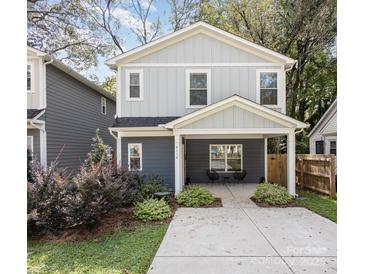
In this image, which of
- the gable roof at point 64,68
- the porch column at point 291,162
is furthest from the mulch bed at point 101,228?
the gable roof at point 64,68

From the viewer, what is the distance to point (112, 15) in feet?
71.9

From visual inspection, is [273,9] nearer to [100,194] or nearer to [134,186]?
[134,186]

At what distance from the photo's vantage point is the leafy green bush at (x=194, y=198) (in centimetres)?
898

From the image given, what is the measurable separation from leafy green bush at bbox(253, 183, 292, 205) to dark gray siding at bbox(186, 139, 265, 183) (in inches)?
147

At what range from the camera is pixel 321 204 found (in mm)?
8953

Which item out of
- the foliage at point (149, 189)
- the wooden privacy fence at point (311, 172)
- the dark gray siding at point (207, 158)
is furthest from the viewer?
the dark gray siding at point (207, 158)

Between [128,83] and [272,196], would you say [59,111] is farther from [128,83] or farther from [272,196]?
[272,196]


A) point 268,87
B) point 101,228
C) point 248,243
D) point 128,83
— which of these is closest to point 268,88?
point 268,87

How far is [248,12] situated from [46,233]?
1807 cm

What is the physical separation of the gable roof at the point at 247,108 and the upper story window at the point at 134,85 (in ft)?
9.38

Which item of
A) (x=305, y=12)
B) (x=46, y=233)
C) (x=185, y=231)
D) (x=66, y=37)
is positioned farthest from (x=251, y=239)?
(x=66, y=37)

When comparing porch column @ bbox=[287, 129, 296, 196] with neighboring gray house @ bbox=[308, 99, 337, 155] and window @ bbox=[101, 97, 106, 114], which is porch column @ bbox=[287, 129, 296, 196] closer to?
neighboring gray house @ bbox=[308, 99, 337, 155]

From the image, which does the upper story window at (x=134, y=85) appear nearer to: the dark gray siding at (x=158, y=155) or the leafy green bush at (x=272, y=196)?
the dark gray siding at (x=158, y=155)

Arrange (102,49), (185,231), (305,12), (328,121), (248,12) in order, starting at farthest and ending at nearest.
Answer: (102,49) < (248,12) < (305,12) < (328,121) < (185,231)
